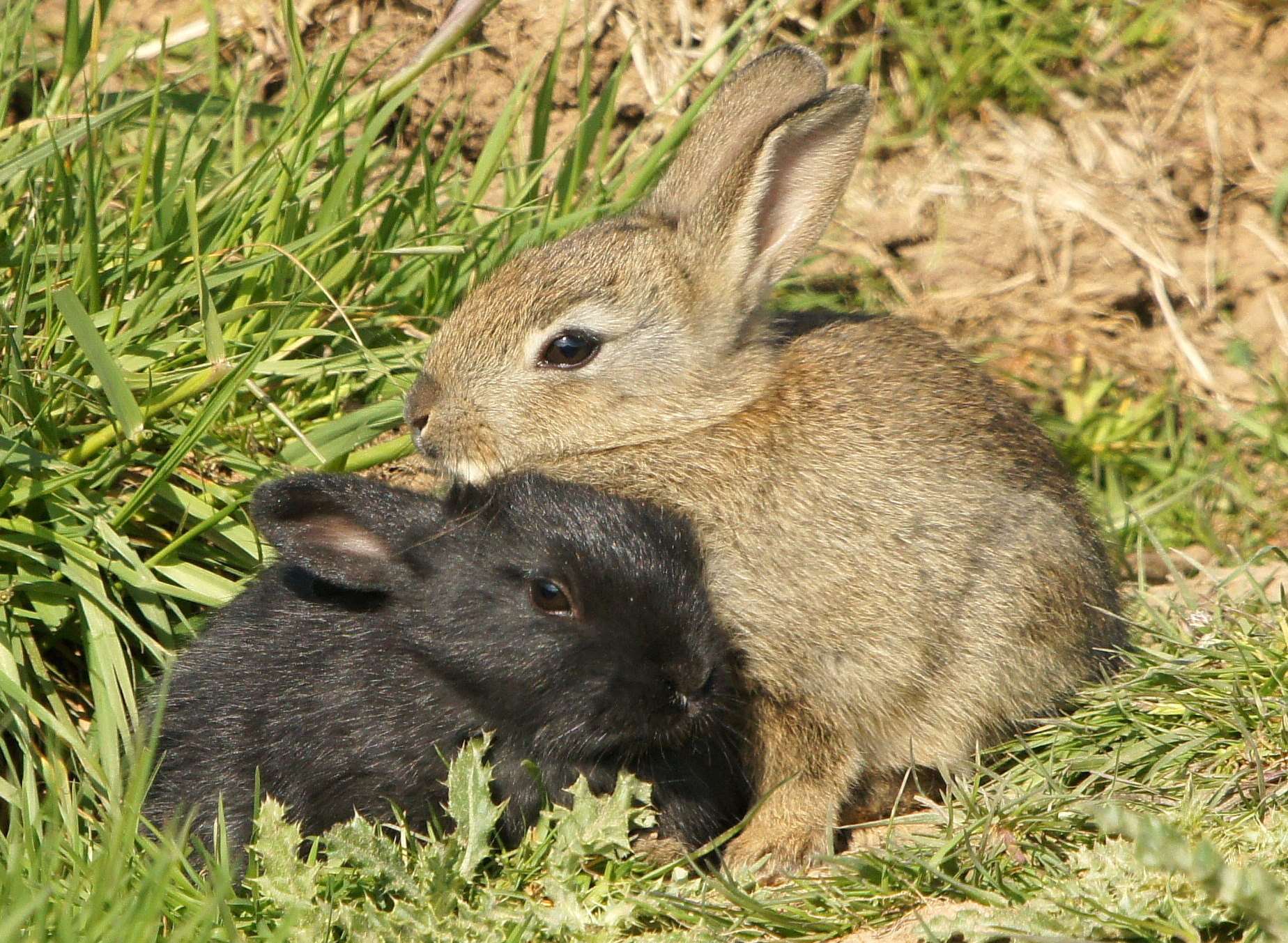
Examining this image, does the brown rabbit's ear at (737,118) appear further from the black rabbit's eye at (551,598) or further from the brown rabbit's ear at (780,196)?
the black rabbit's eye at (551,598)

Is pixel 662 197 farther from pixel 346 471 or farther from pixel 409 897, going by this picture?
pixel 409 897

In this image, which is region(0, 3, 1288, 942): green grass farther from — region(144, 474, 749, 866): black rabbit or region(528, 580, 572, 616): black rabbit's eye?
region(528, 580, 572, 616): black rabbit's eye

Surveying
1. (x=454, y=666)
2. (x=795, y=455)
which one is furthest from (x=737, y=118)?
(x=454, y=666)

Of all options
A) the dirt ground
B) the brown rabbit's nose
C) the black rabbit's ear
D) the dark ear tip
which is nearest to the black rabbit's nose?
the black rabbit's ear

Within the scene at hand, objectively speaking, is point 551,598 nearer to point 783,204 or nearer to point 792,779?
point 792,779

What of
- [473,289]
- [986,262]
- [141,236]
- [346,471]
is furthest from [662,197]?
[986,262]

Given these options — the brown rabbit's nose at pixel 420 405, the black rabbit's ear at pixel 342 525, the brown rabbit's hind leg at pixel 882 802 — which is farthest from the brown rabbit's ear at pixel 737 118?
the brown rabbit's hind leg at pixel 882 802
